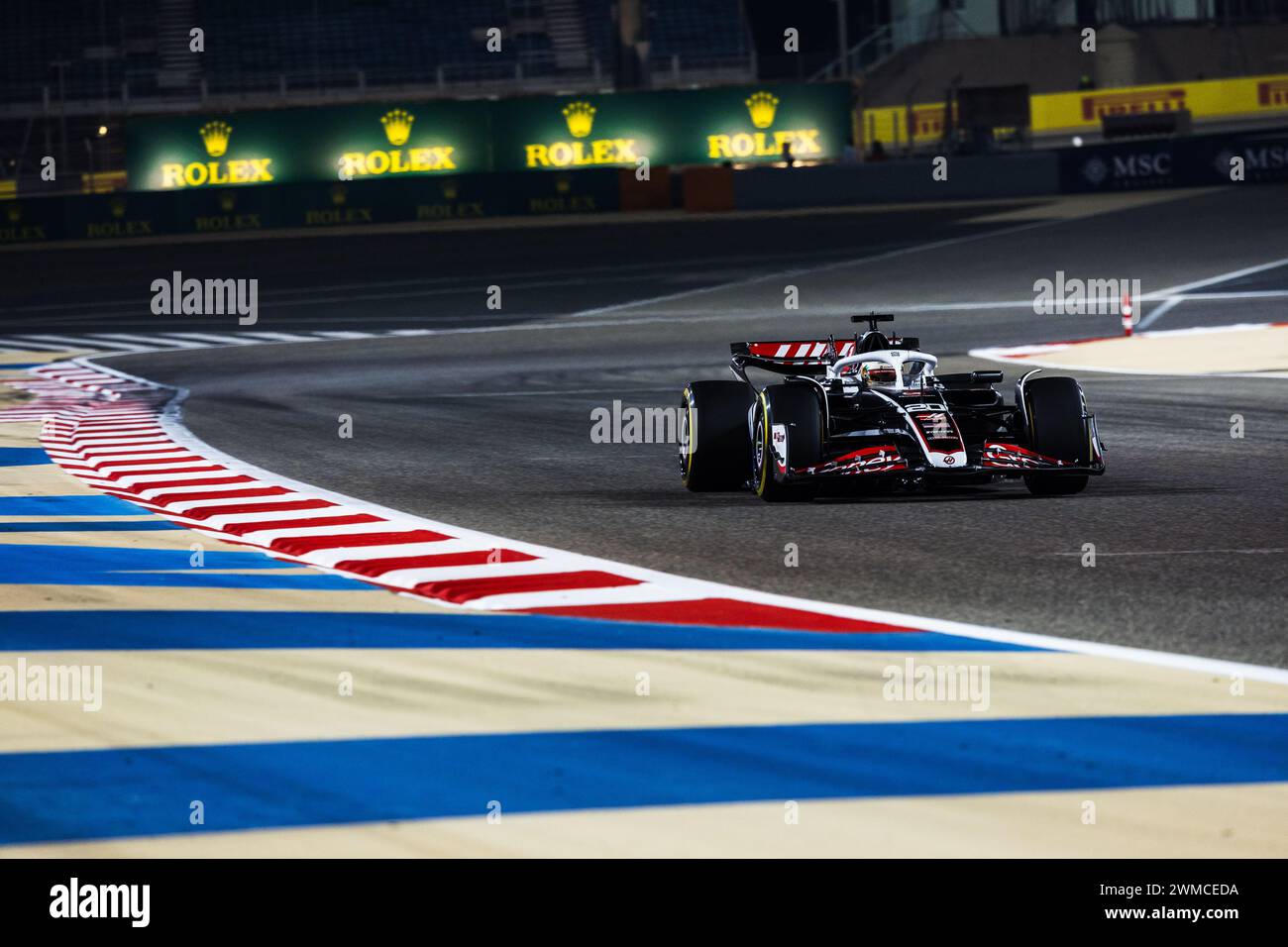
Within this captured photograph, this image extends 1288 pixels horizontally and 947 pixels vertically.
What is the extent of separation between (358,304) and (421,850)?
29.3 metres

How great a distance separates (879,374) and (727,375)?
9.02 metres

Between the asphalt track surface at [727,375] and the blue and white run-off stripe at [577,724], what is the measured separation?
26.6 inches

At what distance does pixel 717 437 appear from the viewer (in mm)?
10703

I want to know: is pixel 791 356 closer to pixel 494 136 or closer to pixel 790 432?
pixel 790 432

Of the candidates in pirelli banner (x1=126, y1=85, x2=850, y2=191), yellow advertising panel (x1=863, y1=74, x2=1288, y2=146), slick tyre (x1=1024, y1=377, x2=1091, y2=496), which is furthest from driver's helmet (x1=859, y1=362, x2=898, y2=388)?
yellow advertising panel (x1=863, y1=74, x2=1288, y2=146)

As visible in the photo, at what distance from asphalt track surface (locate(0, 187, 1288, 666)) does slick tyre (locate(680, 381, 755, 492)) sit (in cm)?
13

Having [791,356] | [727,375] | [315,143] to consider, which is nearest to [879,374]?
[791,356]

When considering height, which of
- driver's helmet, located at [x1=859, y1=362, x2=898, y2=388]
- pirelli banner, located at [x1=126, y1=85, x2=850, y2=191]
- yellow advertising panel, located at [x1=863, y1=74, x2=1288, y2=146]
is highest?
yellow advertising panel, located at [x1=863, y1=74, x2=1288, y2=146]

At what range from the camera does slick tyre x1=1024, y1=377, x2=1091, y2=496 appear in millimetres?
10227

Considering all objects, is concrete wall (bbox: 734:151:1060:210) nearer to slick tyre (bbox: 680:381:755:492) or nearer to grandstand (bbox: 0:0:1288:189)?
grandstand (bbox: 0:0:1288:189)

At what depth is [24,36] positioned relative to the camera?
60031 mm

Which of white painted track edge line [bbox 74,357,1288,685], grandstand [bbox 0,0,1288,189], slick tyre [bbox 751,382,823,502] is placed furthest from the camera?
grandstand [bbox 0,0,1288,189]

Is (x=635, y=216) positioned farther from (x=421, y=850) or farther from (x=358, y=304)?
(x=421, y=850)

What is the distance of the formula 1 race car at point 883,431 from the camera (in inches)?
392
